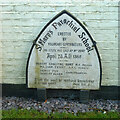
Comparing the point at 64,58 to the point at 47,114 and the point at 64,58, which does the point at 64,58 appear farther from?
the point at 47,114

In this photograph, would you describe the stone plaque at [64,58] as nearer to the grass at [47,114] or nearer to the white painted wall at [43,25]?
the white painted wall at [43,25]

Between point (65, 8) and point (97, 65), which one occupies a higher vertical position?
point (65, 8)

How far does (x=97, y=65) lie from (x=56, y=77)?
988mm

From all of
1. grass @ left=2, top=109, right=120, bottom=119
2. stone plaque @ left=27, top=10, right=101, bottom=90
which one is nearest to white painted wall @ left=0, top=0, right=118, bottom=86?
stone plaque @ left=27, top=10, right=101, bottom=90

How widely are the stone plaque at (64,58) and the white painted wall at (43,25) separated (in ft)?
0.87

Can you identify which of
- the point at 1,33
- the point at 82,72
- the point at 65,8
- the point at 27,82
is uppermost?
the point at 65,8

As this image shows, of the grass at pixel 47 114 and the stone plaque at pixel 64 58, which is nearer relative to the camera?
the grass at pixel 47 114

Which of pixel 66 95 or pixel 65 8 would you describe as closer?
pixel 65 8

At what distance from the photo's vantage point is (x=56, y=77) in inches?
159

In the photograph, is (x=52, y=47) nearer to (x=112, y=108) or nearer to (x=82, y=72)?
(x=82, y=72)

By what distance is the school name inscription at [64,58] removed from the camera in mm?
3848

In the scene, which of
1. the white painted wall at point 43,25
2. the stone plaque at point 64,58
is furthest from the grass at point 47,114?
the white painted wall at point 43,25

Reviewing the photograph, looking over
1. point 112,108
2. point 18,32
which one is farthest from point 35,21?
point 112,108

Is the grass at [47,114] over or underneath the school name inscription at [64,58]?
underneath
